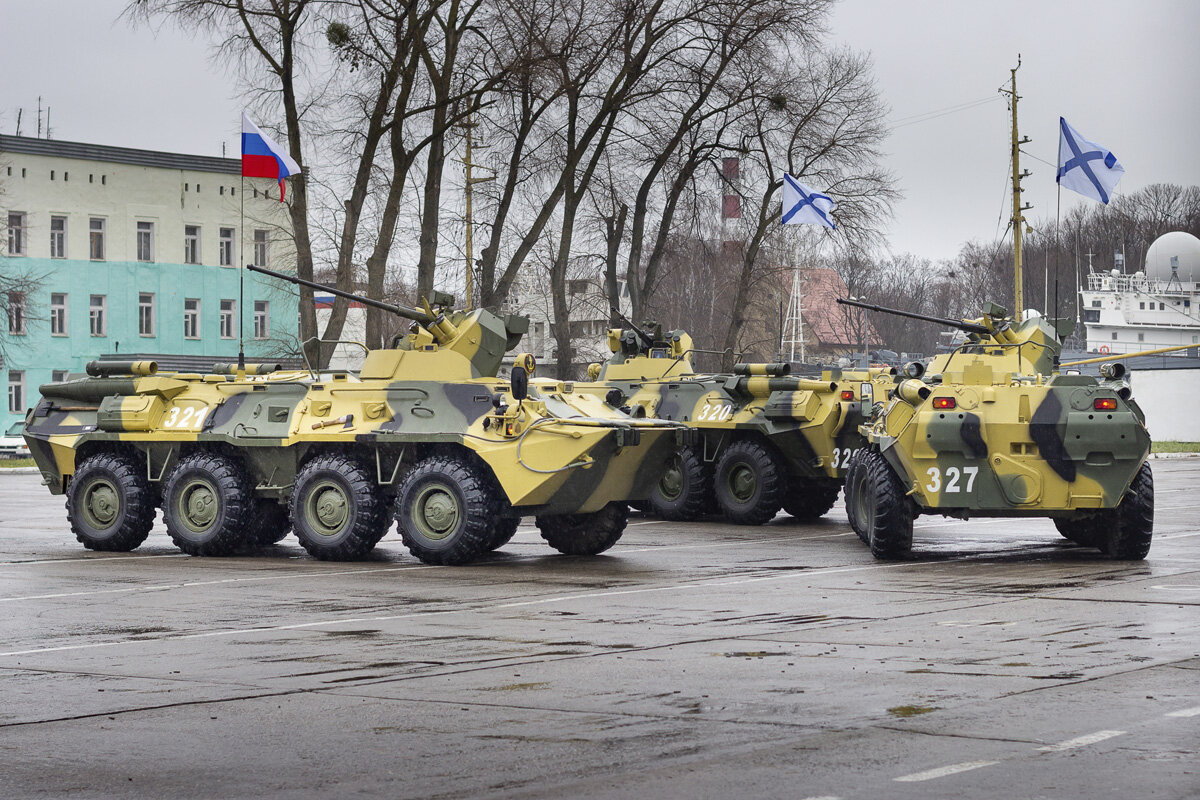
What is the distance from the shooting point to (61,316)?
161 ft

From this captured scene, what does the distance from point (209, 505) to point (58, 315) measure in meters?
33.8

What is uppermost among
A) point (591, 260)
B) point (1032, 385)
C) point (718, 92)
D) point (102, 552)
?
point (718, 92)

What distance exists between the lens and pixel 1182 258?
73.6 metres

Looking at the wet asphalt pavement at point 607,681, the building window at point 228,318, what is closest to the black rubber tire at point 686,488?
the wet asphalt pavement at point 607,681

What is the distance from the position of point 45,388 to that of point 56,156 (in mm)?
30731

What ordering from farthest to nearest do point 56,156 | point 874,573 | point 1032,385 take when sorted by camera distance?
point 56,156 < point 1032,385 < point 874,573

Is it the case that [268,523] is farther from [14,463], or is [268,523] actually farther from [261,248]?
[261,248]

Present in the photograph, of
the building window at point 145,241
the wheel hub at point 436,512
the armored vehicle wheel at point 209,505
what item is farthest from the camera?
the building window at point 145,241

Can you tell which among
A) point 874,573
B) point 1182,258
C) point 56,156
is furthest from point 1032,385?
point 1182,258

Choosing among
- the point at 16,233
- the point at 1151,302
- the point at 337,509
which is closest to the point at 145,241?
the point at 16,233

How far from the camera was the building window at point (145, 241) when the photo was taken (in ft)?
165

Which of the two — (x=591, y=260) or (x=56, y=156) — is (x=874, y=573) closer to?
(x=591, y=260)

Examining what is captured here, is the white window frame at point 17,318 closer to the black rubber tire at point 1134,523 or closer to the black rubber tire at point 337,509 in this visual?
the black rubber tire at point 337,509

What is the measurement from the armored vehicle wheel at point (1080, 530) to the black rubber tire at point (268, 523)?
8014mm
